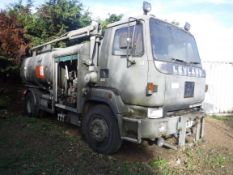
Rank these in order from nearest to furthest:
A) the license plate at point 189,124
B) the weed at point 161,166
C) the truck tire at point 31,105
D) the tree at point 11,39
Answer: the weed at point 161,166
the license plate at point 189,124
the truck tire at point 31,105
the tree at point 11,39

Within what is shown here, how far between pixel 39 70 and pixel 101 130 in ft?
12.1

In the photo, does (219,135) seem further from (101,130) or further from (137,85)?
(137,85)

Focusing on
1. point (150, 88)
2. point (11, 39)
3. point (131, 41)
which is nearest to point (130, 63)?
point (131, 41)

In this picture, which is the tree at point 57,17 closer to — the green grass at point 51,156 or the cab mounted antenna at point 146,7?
the green grass at point 51,156

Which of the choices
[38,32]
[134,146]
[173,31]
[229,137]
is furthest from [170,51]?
[38,32]

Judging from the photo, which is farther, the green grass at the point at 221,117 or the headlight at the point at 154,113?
the green grass at the point at 221,117

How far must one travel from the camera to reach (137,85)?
15.6ft

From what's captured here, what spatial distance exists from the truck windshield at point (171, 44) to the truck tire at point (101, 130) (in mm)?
1544

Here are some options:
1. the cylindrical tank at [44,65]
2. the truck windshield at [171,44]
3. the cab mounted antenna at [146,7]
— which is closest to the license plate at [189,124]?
the truck windshield at [171,44]

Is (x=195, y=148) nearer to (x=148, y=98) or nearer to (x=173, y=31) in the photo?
(x=148, y=98)

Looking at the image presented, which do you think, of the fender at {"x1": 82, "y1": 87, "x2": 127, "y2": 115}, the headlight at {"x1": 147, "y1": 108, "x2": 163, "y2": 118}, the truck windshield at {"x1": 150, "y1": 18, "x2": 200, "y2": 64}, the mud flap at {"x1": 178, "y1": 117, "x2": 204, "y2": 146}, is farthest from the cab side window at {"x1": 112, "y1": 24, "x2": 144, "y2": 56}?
the mud flap at {"x1": 178, "y1": 117, "x2": 204, "y2": 146}

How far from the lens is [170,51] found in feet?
16.9

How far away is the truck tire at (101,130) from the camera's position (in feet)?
17.0

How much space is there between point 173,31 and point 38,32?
7.60 meters
